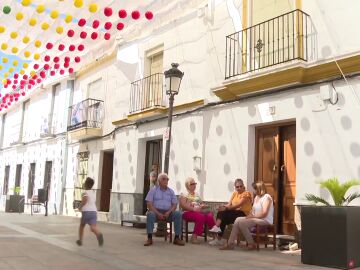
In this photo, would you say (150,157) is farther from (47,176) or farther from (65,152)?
(47,176)

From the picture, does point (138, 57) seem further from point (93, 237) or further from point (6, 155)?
point (6, 155)

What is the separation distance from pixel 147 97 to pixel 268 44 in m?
4.46

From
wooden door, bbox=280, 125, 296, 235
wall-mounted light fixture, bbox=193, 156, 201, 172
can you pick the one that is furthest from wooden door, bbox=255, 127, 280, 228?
wall-mounted light fixture, bbox=193, 156, 201, 172

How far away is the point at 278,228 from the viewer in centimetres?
835

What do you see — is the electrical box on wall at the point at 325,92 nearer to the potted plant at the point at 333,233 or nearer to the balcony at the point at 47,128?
the potted plant at the point at 333,233

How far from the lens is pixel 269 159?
871 cm

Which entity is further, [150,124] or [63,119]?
[63,119]

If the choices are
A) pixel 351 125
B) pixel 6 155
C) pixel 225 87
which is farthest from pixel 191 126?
pixel 6 155

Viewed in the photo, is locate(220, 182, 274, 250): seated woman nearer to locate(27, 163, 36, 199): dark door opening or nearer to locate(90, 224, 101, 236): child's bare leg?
locate(90, 224, 101, 236): child's bare leg

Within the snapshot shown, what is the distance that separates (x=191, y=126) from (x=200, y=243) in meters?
3.17

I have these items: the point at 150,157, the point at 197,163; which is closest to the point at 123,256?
the point at 197,163

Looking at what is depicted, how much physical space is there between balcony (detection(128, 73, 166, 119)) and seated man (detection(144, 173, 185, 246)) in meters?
3.56

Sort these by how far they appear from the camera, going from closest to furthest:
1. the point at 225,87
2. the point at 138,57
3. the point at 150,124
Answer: the point at 225,87 < the point at 150,124 < the point at 138,57

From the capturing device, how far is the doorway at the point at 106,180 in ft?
47.2
